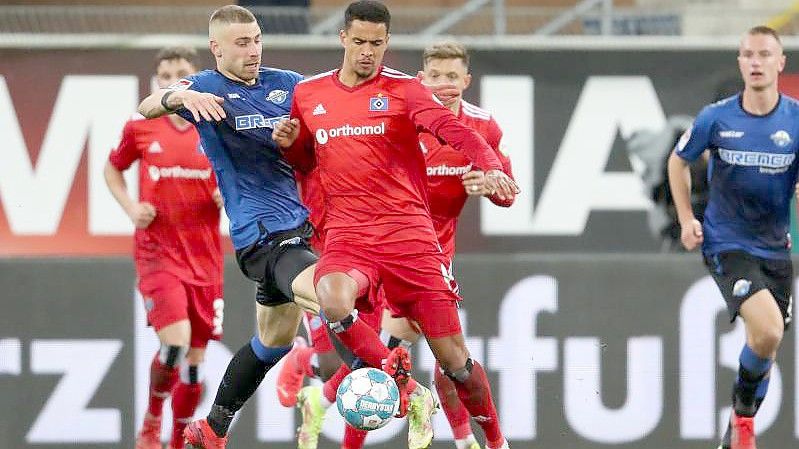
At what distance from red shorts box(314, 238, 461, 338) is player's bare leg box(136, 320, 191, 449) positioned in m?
2.32

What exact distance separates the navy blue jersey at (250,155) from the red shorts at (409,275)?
54 cm

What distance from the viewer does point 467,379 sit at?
791 centimetres

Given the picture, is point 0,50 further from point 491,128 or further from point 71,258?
point 491,128

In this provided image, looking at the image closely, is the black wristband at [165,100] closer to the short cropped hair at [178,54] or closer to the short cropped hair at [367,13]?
the short cropped hair at [367,13]

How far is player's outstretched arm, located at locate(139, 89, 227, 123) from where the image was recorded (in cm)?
769

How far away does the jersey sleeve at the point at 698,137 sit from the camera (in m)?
9.47

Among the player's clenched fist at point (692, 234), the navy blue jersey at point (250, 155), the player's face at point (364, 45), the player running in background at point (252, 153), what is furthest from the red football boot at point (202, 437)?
the player's clenched fist at point (692, 234)

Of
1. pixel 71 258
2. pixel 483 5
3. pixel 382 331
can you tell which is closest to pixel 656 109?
pixel 483 5

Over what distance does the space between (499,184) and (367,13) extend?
109 centimetres

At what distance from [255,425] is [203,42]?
2.94m

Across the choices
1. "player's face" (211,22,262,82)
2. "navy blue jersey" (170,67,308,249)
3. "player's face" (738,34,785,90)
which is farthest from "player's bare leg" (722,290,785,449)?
"player's face" (211,22,262,82)

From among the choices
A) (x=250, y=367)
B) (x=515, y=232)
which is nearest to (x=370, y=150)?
(x=250, y=367)

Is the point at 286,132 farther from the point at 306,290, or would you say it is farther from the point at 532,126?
the point at 532,126

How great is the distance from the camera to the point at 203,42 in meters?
11.9
